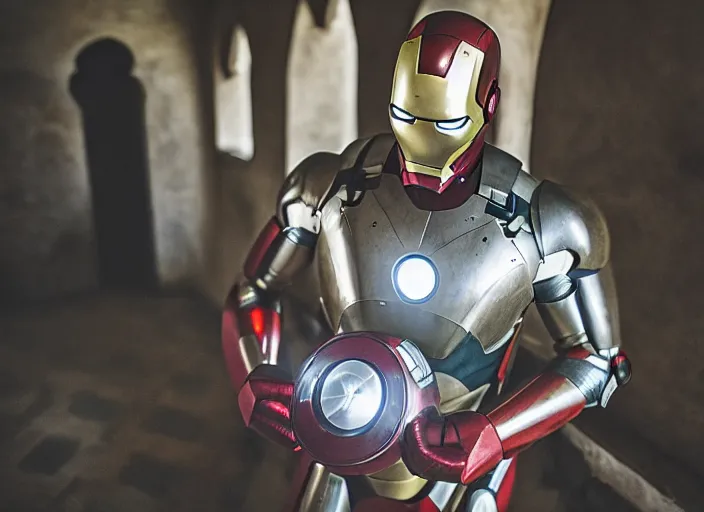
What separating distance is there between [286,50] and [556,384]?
2.23 meters

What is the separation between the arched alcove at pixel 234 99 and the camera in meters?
3.79

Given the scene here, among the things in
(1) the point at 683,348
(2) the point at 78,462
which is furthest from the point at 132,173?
(1) the point at 683,348

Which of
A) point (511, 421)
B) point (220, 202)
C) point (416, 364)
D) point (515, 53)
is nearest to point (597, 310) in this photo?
point (511, 421)

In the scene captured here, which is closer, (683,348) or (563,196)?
(563,196)

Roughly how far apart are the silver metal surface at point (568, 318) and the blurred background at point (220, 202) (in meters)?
→ 0.59

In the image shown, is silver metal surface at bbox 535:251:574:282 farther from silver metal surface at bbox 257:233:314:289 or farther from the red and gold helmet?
silver metal surface at bbox 257:233:314:289

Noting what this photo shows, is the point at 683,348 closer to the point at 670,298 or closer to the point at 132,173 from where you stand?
the point at 670,298

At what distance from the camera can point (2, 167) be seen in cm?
403

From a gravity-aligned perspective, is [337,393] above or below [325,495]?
above

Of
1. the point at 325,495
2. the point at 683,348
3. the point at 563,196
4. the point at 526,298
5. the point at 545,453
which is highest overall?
the point at 563,196

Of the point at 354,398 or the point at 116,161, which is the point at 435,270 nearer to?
the point at 354,398

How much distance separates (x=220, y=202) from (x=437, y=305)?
3014 mm

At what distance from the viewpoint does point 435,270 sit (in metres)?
1.28

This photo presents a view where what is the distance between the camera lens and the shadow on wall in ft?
13.4
